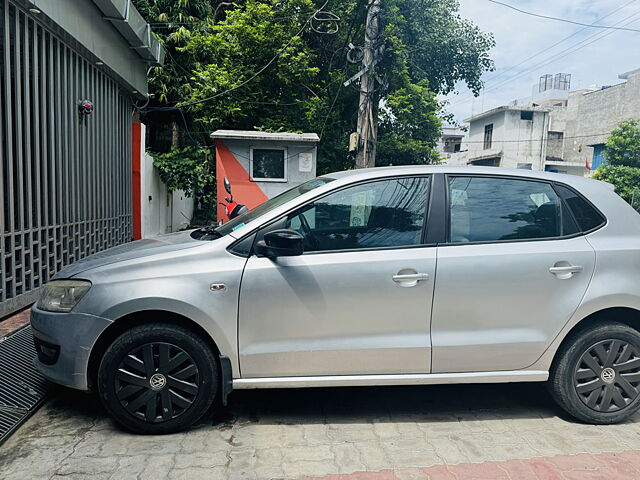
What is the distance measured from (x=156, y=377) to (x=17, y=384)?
146 cm

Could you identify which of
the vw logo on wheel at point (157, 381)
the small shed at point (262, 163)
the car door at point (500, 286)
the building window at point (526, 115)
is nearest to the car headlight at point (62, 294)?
the vw logo on wheel at point (157, 381)

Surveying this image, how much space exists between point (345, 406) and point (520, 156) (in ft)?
130

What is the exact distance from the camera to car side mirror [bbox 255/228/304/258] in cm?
311

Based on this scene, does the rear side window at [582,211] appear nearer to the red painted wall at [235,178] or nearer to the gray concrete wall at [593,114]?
the red painted wall at [235,178]

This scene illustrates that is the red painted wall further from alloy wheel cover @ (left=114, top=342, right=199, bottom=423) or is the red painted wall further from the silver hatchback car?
alloy wheel cover @ (left=114, top=342, right=199, bottom=423)

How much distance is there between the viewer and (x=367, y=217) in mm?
3408

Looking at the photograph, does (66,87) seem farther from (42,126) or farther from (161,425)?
(161,425)

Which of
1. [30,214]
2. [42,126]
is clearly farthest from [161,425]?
[42,126]

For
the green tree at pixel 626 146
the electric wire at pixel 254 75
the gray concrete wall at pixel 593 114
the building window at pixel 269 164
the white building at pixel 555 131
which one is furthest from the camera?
the white building at pixel 555 131

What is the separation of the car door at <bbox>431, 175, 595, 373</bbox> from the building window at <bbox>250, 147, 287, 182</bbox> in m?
7.31

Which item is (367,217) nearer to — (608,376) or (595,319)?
(595,319)

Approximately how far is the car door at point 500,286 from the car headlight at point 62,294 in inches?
87.0

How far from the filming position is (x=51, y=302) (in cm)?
321

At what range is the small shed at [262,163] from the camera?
33.8ft
